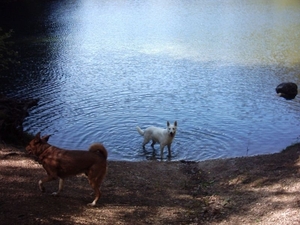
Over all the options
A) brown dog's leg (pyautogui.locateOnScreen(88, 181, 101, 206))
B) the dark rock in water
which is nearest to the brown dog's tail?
brown dog's leg (pyautogui.locateOnScreen(88, 181, 101, 206))

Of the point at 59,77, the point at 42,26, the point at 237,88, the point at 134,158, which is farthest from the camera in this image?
the point at 42,26

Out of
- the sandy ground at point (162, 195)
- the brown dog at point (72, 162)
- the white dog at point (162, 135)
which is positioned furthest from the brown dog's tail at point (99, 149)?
the white dog at point (162, 135)

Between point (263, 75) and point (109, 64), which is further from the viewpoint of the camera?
point (109, 64)

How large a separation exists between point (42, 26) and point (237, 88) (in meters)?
24.9

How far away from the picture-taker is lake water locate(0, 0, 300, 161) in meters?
15.4

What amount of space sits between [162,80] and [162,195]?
48.7ft

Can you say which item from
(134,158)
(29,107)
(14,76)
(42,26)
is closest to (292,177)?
(134,158)

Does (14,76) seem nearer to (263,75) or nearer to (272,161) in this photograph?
(263,75)

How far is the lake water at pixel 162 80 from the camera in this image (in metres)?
15.4

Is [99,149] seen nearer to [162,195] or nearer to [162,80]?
[162,195]

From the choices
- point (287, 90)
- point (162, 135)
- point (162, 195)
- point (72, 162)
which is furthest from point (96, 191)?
point (287, 90)

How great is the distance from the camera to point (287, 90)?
2128 cm

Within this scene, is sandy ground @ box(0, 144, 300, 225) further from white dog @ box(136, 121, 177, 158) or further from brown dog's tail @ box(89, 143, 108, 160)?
white dog @ box(136, 121, 177, 158)

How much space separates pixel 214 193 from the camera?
912 centimetres
